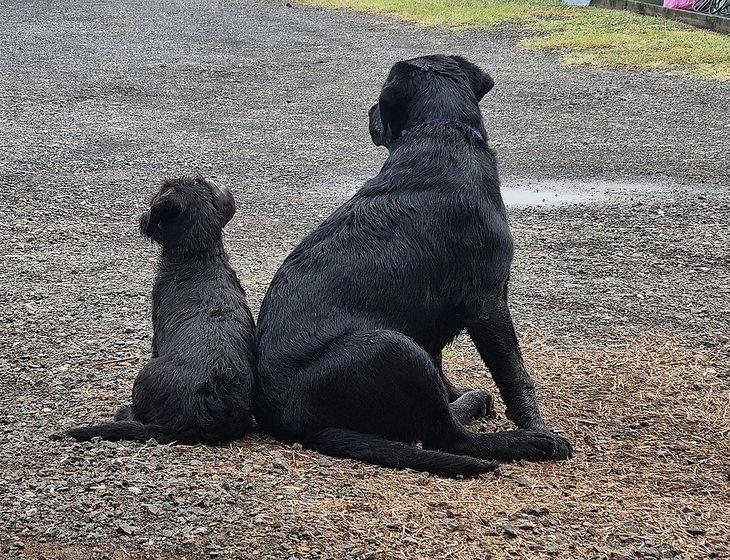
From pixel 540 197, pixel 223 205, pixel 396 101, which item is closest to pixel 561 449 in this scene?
Answer: pixel 396 101

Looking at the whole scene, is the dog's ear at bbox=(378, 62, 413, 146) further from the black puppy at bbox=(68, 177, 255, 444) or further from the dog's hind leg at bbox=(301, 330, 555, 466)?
the dog's hind leg at bbox=(301, 330, 555, 466)

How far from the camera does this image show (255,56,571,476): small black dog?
4695mm

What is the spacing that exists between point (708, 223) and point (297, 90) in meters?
8.39

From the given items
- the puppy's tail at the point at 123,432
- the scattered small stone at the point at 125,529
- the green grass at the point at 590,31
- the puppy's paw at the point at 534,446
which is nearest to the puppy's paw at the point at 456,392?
the puppy's paw at the point at 534,446

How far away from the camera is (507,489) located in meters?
4.44

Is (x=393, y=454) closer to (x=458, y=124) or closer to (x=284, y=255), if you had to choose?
(x=458, y=124)

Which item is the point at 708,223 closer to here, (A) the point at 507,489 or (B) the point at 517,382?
(B) the point at 517,382

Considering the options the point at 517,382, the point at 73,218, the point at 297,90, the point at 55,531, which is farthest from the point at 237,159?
the point at 55,531

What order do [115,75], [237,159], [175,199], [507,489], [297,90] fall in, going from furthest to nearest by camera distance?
[115,75], [297,90], [237,159], [175,199], [507,489]

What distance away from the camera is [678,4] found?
23.0 meters

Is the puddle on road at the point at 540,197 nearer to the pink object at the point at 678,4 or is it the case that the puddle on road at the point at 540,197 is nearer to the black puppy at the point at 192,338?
the black puppy at the point at 192,338

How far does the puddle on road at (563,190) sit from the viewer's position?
10.1 metres

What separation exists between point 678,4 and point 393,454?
20.7 metres

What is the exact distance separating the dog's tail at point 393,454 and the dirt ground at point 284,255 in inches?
2.9
